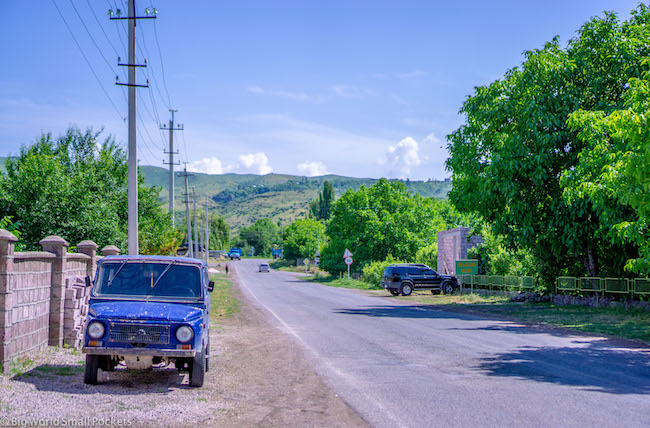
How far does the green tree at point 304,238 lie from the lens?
392ft

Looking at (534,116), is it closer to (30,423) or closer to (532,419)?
(532,419)

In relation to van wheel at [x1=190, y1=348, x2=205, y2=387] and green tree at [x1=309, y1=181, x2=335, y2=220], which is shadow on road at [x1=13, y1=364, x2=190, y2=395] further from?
green tree at [x1=309, y1=181, x2=335, y2=220]

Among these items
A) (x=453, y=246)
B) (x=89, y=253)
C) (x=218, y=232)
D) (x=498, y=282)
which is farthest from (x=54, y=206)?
(x=218, y=232)

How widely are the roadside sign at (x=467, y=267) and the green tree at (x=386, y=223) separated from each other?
24064 mm

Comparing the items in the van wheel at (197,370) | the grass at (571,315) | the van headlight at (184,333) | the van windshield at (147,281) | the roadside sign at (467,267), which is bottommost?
the grass at (571,315)

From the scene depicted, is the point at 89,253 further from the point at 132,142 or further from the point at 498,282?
the point at 498,282

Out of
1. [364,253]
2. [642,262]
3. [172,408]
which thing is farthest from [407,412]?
[364,253]

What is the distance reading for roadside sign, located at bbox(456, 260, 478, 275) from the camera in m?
36.5

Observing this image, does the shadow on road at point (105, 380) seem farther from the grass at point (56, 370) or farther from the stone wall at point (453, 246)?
the stone wall at point (453, 246)

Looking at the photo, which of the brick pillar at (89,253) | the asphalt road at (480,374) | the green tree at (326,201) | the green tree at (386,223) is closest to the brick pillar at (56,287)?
the brick pillar at (89,253)

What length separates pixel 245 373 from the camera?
10875 mm

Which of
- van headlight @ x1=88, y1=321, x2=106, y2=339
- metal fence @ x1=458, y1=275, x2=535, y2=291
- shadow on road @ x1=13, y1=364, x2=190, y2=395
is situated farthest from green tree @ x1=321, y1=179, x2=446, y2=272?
van headlight @ x1=88, y1=321, x2=106, y2=339

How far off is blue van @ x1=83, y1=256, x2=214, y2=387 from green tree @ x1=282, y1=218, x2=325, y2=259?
106 metres

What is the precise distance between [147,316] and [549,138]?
63.1 feet
